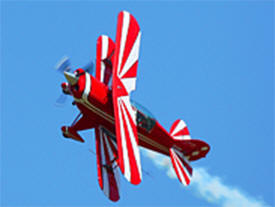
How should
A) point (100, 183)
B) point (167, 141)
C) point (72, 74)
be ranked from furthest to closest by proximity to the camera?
point (167, 141) → point (100, 183) → point (72, 74)

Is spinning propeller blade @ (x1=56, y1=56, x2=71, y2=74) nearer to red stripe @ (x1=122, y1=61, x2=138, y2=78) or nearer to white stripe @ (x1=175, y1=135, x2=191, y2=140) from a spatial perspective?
red stripe @ (x1=122, y1=61, x2=138, y2=78)

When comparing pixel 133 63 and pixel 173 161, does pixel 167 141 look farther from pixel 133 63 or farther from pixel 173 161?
pixel 133 63

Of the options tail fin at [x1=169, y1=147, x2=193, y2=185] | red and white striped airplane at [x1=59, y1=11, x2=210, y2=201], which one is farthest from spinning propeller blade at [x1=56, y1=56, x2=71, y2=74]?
tail fin at [x1=169, y1=147, x2=193, y2=185]

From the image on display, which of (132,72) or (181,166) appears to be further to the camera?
(181,166)

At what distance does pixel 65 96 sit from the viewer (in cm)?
2067

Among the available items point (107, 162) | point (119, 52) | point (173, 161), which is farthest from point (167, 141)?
point (119, 52)

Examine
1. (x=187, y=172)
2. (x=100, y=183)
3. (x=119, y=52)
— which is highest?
(x=119, y=52)

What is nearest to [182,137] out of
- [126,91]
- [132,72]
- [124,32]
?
[132,72]

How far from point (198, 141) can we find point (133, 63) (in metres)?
4.62

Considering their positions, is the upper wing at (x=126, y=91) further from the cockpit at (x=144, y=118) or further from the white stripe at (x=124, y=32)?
the cockpit at (x=144, y=118)

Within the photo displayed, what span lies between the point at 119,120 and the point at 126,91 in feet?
4.80

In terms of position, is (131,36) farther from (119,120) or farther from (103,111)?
(119,120)

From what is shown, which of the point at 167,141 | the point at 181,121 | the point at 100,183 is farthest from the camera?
the point at 181,121

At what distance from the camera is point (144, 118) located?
21922 mm
